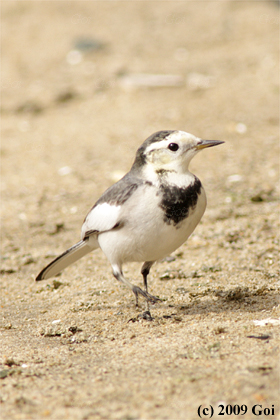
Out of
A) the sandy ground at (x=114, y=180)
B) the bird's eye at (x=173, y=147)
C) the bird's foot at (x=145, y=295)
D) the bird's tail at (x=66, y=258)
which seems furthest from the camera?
the bird's tail at (x=66, y=258)

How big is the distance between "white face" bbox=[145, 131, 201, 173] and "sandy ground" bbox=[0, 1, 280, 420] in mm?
1101

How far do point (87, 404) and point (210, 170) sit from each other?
478 cm

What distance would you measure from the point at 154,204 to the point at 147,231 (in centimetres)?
19

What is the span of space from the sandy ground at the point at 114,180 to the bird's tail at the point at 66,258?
0.28 m

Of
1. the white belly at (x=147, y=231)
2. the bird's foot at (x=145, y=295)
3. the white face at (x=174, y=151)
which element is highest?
the white face at (x=174, y=151)

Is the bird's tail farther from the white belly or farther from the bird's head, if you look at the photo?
the bird's head

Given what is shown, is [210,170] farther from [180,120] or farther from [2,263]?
[2,263]

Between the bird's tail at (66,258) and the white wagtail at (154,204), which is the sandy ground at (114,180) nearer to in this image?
the bird's tail at (66,258)

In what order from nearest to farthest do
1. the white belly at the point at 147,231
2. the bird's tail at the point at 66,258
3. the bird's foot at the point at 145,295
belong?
the white belly at the point at 147,231 < the bird's foot at the point at 145,295 < the bird's tail at the point at 66,258

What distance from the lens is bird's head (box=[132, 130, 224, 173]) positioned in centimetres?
354

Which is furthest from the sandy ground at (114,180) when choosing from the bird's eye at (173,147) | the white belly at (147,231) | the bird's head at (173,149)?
the bird's eye at (173,147)

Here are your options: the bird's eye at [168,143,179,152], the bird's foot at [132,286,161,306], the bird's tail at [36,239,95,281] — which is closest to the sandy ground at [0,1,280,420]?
the bird's foot at [132,286,161,306]

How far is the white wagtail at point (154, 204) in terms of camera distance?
3373mm

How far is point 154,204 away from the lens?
3.37 m
